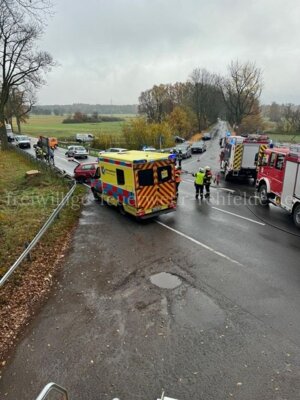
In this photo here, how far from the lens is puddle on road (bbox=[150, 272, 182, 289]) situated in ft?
26.6

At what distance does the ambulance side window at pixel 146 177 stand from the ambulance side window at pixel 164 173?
395mm

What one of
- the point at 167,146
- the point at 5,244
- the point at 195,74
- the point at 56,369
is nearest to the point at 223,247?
the point at 56,369

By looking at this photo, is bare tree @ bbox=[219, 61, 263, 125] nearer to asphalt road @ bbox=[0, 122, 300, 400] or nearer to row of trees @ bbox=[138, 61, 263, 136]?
row of trees @ bbox=[138, 61, 263, 136]

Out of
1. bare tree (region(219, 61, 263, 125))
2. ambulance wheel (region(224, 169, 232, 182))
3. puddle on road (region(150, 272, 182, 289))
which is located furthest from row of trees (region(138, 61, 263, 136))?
puddle on road (region(150, 272, 182, 289))

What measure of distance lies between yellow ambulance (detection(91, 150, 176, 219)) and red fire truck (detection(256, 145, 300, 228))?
178 inches

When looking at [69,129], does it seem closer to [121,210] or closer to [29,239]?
[121,210]

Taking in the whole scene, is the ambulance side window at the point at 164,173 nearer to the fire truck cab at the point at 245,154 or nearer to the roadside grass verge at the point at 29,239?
the roadside grass verge at the point at 29,239

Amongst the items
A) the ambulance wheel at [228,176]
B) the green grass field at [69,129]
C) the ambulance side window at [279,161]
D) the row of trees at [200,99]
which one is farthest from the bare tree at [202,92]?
the ambulance side window at [279,161]

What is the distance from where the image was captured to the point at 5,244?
10.9 metres

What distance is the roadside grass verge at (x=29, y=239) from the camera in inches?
281

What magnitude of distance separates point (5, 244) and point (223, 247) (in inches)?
290

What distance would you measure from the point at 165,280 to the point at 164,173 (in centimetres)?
588

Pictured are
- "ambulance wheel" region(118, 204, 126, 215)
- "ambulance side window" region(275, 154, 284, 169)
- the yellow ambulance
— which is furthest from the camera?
"ambulance wheel" region(118, 204, 126, 215)

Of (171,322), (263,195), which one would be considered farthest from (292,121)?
(171,322)
